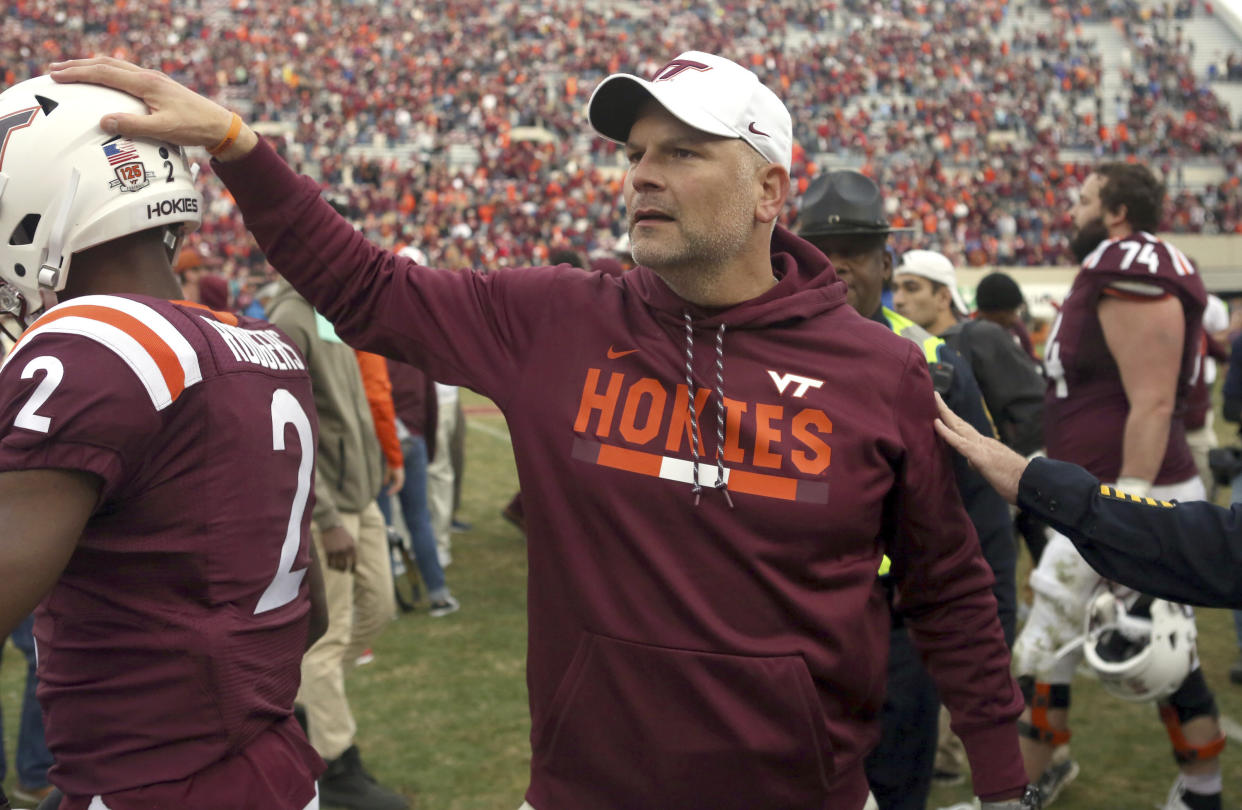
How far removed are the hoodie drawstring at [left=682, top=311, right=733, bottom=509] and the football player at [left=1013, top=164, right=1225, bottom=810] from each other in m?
2.52

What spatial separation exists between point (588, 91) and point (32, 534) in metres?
36.3

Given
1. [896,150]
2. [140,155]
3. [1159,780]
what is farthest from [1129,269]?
[896,150]

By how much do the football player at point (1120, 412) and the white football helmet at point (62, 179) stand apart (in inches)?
133

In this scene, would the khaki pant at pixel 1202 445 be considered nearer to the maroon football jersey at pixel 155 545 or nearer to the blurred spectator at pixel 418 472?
the blurred spectator at pixel 418 472

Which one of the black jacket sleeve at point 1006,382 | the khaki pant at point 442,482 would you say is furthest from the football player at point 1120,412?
the khaki pant at point 442,482

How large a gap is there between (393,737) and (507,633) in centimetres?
163

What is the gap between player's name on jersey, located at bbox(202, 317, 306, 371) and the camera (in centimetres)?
207

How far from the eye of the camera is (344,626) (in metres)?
4.75

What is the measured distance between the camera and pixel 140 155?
2.16 m

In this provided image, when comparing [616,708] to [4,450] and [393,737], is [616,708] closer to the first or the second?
[4,450]

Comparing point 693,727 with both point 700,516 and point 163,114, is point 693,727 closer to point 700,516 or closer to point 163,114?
point 700,516

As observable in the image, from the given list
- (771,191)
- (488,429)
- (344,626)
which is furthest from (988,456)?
(488,429)

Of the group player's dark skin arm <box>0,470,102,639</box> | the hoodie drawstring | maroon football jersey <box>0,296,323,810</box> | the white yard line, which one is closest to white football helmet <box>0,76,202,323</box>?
maroon football jersey <box>0,296,323,810</box>

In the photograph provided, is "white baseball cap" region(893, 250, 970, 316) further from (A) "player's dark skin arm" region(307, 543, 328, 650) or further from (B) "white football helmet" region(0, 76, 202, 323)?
(B) "white football helmet" region(0, 76, 202, 323)
